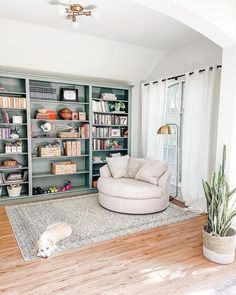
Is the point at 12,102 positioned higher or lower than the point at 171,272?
higher

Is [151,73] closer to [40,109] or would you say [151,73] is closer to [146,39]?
[146,39]

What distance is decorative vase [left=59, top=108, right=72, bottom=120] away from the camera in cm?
434

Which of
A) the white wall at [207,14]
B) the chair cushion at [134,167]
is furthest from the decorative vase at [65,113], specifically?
the white wall at [207,14]

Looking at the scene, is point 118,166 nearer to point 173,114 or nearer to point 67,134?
point 67,134

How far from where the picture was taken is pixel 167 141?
4.57 m

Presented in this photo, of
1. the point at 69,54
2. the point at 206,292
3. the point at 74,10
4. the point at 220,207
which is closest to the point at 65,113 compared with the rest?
the point at 69,54

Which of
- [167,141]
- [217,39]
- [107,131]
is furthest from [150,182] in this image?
[217,39]

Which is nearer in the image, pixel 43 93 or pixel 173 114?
pixel 43 93

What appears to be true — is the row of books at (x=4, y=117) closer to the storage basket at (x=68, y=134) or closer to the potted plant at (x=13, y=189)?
the storage basket at (x=68, y=134)

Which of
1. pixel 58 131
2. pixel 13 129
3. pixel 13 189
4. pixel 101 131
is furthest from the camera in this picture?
pixel 101 131

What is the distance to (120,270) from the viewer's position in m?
2.17

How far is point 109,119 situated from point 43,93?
1375 mm

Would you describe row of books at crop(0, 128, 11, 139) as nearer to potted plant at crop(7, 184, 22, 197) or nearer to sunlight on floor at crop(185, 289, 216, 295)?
potted plant at crop(7, 184, 22, 197)

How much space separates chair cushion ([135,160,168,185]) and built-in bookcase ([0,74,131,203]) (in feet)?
4.21
